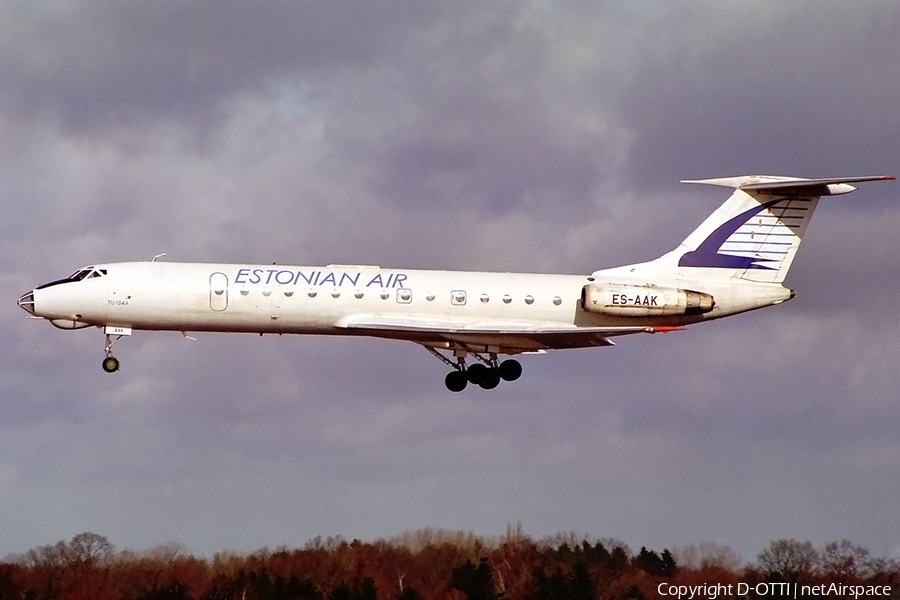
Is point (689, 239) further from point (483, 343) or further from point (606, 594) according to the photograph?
point (606, 594)

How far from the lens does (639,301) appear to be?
59.1 m

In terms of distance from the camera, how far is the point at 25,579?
6400 centimetres

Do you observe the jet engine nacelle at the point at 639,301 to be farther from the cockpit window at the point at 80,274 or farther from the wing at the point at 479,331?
the cockpit window at the point at 80,274

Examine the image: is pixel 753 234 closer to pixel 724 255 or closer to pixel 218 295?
pixel 724 255

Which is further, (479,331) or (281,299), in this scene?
(479,331)

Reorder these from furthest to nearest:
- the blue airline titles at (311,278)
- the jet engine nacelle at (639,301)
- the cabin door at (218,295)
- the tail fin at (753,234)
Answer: the tail fin at (753,234), the jet engine nacelle at (639,301), the blue airline titles at (311,278), the cabin door at (218,295)

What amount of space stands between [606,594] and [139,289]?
2111cm

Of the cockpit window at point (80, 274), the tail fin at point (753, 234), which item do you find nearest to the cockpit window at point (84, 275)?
the cockpit window at point (80, 274)

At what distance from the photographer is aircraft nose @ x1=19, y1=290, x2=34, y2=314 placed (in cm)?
5775

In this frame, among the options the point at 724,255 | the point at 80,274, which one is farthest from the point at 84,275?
the point at 724,255

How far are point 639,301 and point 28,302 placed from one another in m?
20.4

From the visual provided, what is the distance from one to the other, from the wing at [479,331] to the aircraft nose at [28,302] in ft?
33.3

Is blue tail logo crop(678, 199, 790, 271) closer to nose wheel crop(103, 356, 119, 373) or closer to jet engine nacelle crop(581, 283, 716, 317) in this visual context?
jet engine nacelle crop(581, 283, 716, 317)

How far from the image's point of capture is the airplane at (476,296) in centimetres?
5722
